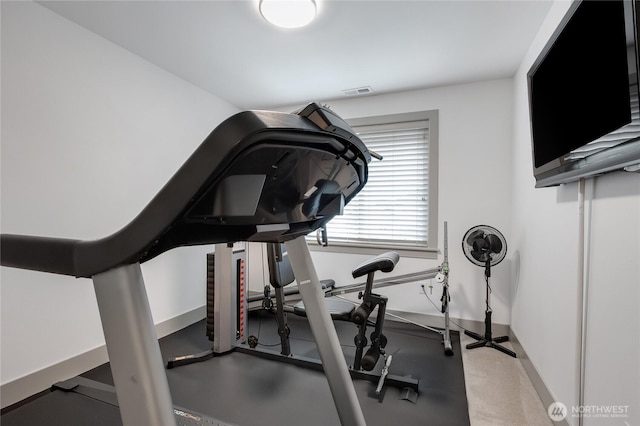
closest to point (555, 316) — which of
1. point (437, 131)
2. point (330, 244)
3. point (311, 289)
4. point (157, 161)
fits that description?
point (311, 289)

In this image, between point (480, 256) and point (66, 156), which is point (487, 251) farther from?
point (66, 156)

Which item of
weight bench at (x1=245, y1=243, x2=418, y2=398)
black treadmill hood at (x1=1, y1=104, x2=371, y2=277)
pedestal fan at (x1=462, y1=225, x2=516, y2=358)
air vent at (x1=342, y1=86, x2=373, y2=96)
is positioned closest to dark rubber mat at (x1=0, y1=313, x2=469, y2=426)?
weight bench at (x1=245, y1=243, x2=418, y2=398)

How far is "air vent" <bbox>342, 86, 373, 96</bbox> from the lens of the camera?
10.6 ft

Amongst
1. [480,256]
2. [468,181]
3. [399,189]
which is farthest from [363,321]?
[468,181]

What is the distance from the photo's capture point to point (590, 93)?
3.65 ft

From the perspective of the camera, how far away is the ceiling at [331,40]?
1.97m

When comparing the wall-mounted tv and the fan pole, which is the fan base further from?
the wall-mounted tv

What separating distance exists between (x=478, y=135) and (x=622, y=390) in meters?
2.46

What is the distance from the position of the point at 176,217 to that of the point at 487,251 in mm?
2789

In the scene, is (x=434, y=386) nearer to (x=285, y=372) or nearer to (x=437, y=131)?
(x=285, y=372)

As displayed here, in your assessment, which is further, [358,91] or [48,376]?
[358,91]

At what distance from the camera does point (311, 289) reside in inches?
40.4

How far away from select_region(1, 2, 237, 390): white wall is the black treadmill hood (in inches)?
76.3

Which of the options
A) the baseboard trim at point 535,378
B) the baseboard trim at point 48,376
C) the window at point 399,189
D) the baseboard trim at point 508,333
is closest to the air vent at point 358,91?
the window at point 399,189
